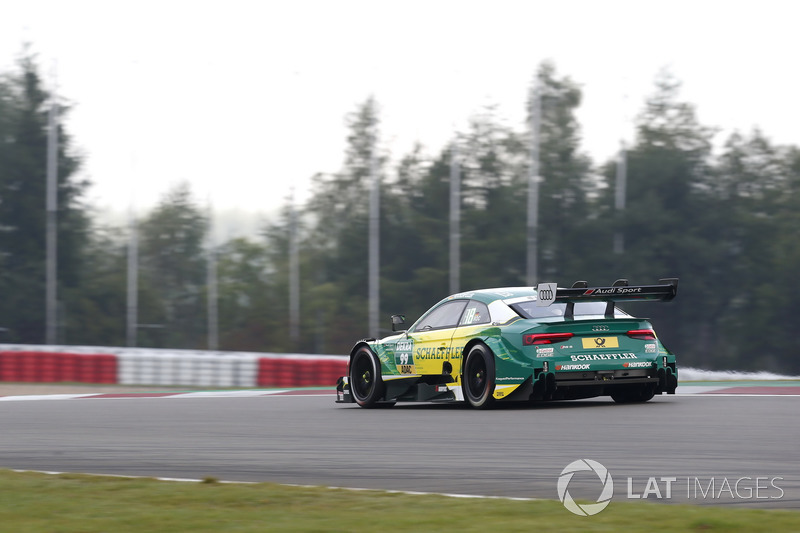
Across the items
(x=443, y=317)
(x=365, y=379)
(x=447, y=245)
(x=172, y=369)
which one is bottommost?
(x=172, y=369)

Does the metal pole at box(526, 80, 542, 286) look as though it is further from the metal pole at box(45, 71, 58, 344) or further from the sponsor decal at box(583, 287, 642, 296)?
the sponsor decal at box(583, 287, 642, 296)

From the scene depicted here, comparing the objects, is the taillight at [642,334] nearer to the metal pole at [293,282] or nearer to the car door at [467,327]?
the car door at [467,327]

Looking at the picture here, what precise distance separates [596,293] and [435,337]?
200 cm

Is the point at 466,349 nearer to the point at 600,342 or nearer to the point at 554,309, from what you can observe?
the point at 554,309

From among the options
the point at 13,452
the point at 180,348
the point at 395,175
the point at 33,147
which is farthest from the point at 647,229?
the point at 13,452

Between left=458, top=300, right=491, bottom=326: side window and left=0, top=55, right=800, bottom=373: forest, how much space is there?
2150 cm

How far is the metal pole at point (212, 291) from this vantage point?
3456cm

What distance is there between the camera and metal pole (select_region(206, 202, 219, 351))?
34562 millimetres

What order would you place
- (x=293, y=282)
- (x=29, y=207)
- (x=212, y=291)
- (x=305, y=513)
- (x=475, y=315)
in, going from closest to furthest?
(x=305, y=513)
(x=475, y=315)
(x=212, y=291)
(x=293, y=282)
(x=29, y=207)

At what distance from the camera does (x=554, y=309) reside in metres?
12.1

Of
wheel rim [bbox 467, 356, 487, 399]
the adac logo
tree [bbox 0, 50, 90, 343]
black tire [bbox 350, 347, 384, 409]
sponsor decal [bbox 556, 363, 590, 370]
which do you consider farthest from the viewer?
tree [bbox 0, 50, 90, 343]

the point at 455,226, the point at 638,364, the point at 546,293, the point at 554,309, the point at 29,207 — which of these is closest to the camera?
the point at 546,293

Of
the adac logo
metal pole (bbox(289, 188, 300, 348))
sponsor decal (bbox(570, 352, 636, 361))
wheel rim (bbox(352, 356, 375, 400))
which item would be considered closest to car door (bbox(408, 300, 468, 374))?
wheel rim (bbox(352, 356, 375, 400))

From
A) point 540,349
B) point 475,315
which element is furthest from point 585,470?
point 475,315
